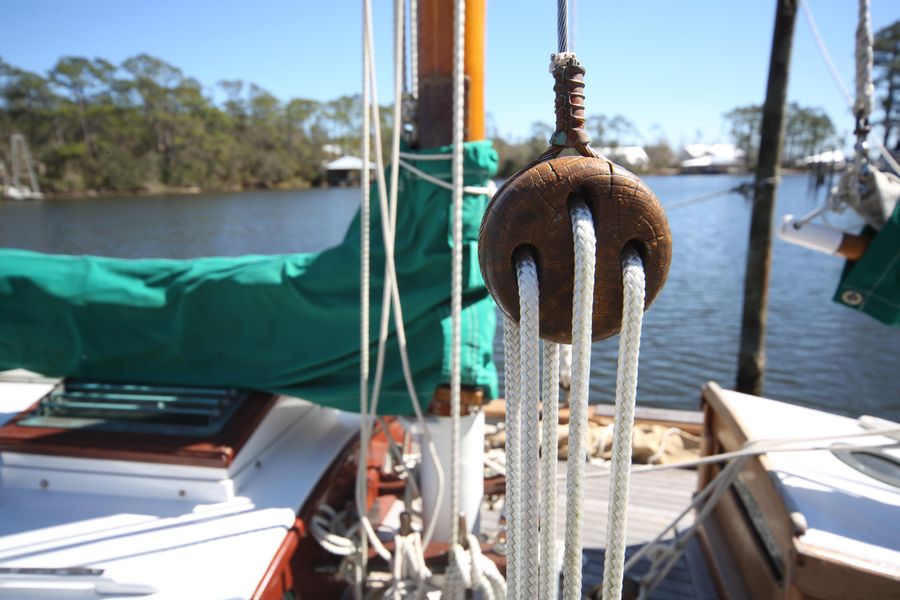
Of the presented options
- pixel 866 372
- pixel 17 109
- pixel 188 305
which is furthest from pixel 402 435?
pixel 17 109

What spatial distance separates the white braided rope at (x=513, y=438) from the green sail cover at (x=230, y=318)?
1.03m

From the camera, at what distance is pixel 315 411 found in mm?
2293

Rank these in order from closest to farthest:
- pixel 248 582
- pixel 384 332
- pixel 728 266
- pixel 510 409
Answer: pixel 510 409 → pixel 248 582 → pixel 384 332 → pixel 728 266

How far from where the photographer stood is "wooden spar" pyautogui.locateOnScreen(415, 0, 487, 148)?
1703mm

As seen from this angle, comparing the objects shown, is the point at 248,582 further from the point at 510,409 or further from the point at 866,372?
the point at 866,372

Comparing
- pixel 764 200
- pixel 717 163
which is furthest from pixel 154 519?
pixel 717 163

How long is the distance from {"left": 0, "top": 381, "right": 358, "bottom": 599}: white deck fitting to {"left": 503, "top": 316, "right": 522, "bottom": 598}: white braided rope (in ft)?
3.03

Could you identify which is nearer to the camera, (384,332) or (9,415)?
(384,332)

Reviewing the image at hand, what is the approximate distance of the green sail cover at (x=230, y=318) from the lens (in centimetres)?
184

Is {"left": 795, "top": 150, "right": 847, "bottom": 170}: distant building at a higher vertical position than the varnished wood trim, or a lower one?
higher

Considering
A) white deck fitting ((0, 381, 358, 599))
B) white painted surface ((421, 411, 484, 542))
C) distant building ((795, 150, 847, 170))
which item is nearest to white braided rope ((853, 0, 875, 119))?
white painted surface ((421, 411, 484, 542))

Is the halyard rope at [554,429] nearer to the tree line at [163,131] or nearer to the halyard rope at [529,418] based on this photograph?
the halyard rope at [529,418]

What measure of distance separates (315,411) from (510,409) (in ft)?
5.53

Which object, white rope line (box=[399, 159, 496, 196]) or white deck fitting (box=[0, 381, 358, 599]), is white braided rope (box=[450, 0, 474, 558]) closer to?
white rope line (box=[399, 159, 496, 196])
